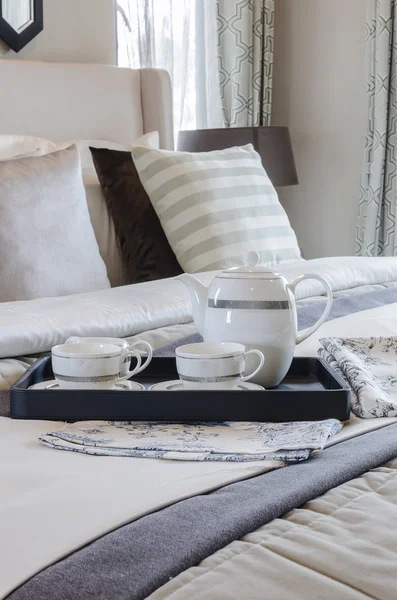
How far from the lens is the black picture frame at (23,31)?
2.76 m

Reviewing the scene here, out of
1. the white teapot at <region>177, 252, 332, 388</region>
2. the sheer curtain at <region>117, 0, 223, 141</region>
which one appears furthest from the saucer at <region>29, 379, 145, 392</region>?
the sheer curtain at <region>117, 0, 223, 141</region>

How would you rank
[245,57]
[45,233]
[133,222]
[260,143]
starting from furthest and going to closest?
[245,57]
[260,143]
[133,222]
[45,233]

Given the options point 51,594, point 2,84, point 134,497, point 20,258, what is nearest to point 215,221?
point 20,258

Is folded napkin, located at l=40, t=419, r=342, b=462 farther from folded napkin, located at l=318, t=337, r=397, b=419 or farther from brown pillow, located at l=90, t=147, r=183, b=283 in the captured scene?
brown pillow, located at l=90, t=147, r=183, b=283

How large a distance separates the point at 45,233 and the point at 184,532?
139 centimetres

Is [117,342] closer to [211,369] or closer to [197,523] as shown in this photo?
[211,369]

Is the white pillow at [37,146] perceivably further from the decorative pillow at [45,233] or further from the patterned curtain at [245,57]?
the patterned curtain at [245,57]

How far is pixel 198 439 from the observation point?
2.96 feet

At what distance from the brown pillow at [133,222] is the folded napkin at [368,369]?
110 centimetres

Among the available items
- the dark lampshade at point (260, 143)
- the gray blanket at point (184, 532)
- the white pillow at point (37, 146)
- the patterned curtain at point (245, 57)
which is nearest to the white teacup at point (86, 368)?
the gray blanket at point (184, 532)

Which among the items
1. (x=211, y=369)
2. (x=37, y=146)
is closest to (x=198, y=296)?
(x=211, y=369)

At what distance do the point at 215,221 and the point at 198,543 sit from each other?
1.80m

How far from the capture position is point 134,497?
2.29 ft

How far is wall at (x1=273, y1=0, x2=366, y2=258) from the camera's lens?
3.99 m
